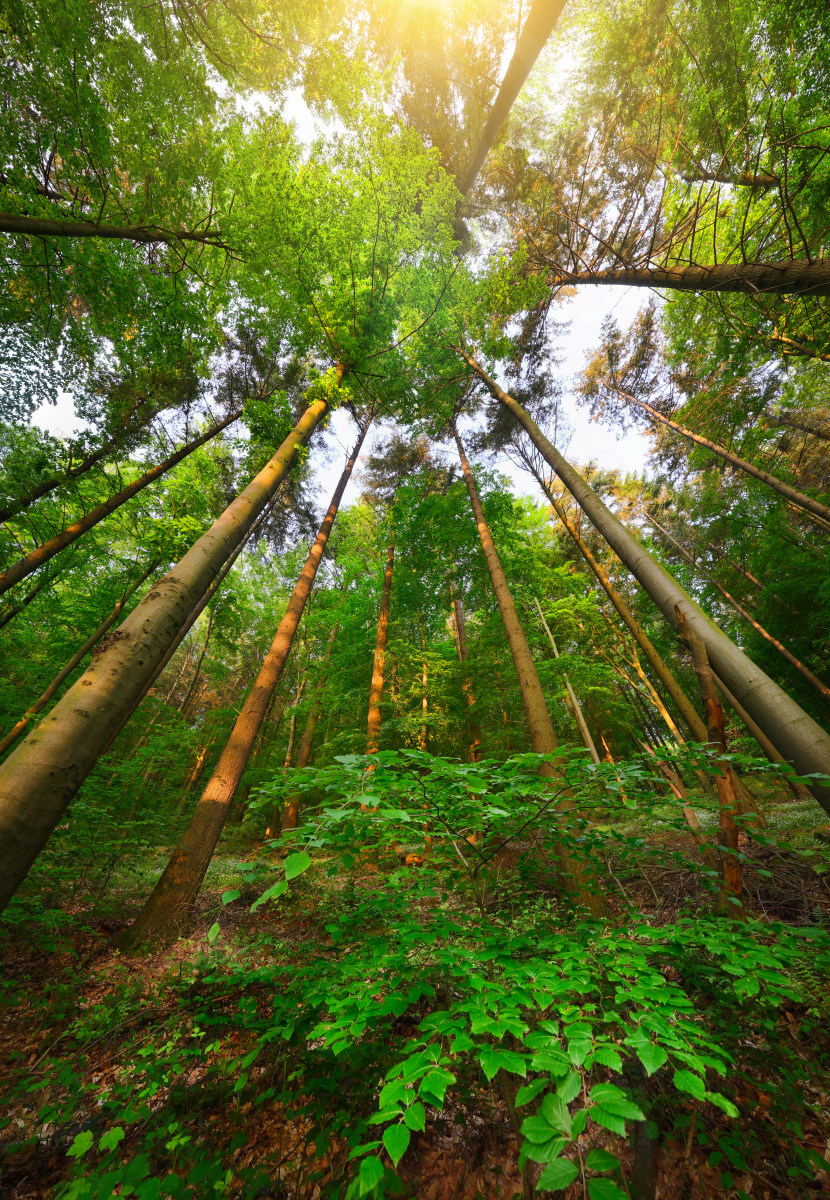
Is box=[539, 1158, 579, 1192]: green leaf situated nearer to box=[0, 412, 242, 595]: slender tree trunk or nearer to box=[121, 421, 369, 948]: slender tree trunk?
box=[121, 421, 369, 948]: slender tree trunk

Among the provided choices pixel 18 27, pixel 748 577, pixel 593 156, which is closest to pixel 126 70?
pixel 18 27

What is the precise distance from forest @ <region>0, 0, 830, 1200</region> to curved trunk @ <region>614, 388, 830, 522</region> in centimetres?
21

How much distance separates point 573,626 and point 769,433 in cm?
702

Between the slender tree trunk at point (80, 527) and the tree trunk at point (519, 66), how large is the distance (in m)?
9.75

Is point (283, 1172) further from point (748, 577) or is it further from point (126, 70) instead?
point (748, 577)

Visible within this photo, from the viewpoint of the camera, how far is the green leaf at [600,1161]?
0.89 meters

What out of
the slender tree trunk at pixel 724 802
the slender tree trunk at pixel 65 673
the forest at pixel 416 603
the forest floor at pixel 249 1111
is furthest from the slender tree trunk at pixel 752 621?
the slender tree trunk at pixel 65 673

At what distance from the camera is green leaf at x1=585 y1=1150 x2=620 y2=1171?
0.89 m

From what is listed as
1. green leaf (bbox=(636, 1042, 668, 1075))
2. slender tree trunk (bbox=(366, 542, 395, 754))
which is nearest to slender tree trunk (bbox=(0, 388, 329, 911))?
green leaf (bbox=(636, 1042, 668, 1075))

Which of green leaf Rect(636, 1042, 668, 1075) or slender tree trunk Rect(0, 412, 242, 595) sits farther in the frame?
slender tree trunk Rect(0, 412, 242, 595)

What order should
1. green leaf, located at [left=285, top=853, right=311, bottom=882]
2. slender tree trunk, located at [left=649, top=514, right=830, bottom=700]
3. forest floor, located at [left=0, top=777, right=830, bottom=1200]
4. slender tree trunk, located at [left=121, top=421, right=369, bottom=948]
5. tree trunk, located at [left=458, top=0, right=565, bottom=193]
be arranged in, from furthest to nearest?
slender tree trunk, located at [left=649, top=514, right=830, bottom=700] < tree trunk, located at [left=458, top=0, right=565, bottom=193] < slender tree trunk, located at [left=121, top=421, right=369, bottom=948] < forest floor, located at [left=0, top=777, right=830, bottom=1200] < green leaf, located at [left=285, top=853, right=311, bottom=882]

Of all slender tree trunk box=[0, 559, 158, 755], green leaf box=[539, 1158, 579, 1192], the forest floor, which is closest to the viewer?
green leaf box=[539, 1158, 579, 1192]

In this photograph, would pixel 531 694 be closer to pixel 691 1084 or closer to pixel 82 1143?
pixel 691 1084

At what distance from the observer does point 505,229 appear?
10023 mm
